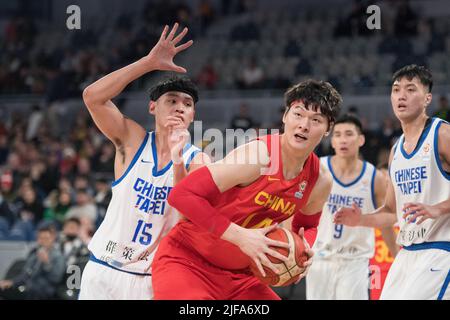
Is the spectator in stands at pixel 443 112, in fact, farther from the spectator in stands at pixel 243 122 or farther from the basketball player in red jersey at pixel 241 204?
the basketball player in red jersey at pixel 241 204

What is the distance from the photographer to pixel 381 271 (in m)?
7.67

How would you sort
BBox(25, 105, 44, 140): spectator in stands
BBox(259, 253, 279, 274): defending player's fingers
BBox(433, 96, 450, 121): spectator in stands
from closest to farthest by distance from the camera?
BBox(259, 253, 279, 274): defending player's fingers → BBox(433, 96, 450, 121): spectator in stands → BBox(25, 105, 44, 140): spectator in stands

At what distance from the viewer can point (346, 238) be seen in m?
7.38

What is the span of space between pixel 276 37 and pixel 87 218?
7886 mm

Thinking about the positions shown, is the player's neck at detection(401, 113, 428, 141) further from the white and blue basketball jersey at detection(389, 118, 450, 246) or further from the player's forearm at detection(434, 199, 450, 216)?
the player's forearm at detection(434, 199, 450, 216)

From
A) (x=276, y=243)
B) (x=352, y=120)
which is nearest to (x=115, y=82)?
(x=276, y=243)

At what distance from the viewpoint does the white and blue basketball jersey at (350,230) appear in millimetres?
7363

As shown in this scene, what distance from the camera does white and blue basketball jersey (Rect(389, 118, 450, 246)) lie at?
5.01 m

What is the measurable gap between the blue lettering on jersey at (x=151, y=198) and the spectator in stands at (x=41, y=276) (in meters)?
4.45

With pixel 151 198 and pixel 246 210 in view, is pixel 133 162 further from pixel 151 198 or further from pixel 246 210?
pixel 246 210

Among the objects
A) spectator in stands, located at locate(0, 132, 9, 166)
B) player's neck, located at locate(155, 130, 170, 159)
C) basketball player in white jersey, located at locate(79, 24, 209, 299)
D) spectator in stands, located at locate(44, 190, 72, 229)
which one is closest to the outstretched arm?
basketball player in white jersey, located at locate(79, 24, 209, 299)

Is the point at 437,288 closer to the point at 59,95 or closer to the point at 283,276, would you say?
the point at 283,276

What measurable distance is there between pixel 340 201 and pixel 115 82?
3329 mm

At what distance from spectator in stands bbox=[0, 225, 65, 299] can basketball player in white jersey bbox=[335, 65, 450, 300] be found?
488 centimetres
